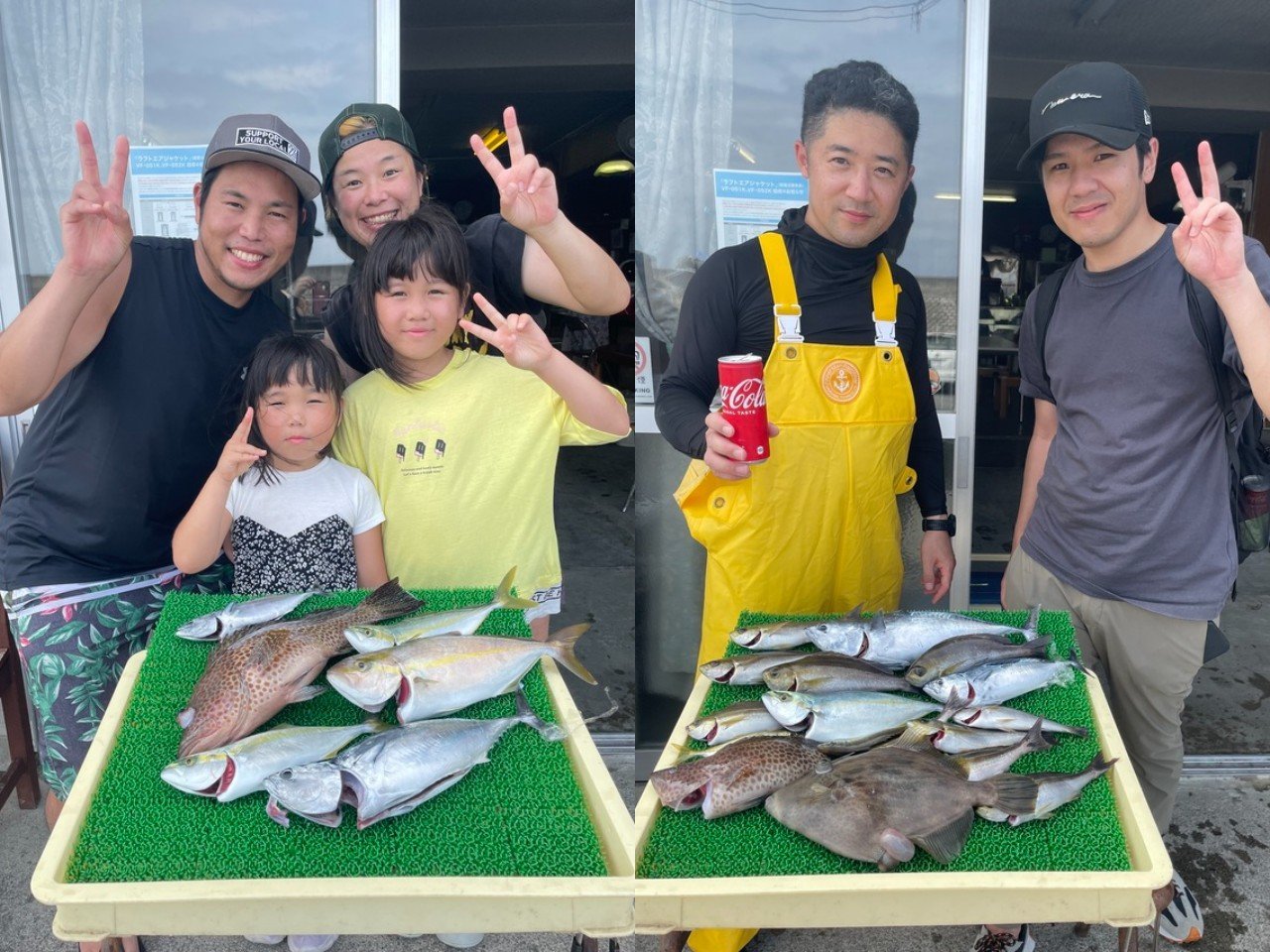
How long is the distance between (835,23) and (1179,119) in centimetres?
270

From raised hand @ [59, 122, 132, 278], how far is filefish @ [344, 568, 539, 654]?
0.94m

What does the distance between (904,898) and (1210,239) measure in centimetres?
143

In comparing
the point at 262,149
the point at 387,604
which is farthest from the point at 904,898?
the point at 262,149

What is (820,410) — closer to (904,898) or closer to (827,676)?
(827,676)

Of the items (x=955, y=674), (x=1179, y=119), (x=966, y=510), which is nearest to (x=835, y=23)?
(x=966, y=510)

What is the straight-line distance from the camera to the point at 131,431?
6.72ft

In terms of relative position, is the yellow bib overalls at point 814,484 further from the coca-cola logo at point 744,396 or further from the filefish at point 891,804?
the filefish at point 891,804

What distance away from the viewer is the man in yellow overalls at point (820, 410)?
2326 mm

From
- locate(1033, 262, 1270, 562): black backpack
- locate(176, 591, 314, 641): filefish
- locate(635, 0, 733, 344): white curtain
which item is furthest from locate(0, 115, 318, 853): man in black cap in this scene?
locate(1033, 262, 1270, 562): black backpack

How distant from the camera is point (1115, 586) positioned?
2154mm

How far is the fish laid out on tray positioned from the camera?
133cm

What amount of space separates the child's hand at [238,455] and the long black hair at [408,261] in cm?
37

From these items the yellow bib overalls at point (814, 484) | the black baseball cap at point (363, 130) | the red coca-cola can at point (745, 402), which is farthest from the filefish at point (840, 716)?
the black baseball cap at point (363, 130)

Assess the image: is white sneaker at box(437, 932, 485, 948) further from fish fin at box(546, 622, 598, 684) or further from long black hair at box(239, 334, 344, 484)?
long black hair at box(239, 334, 344, 484)
